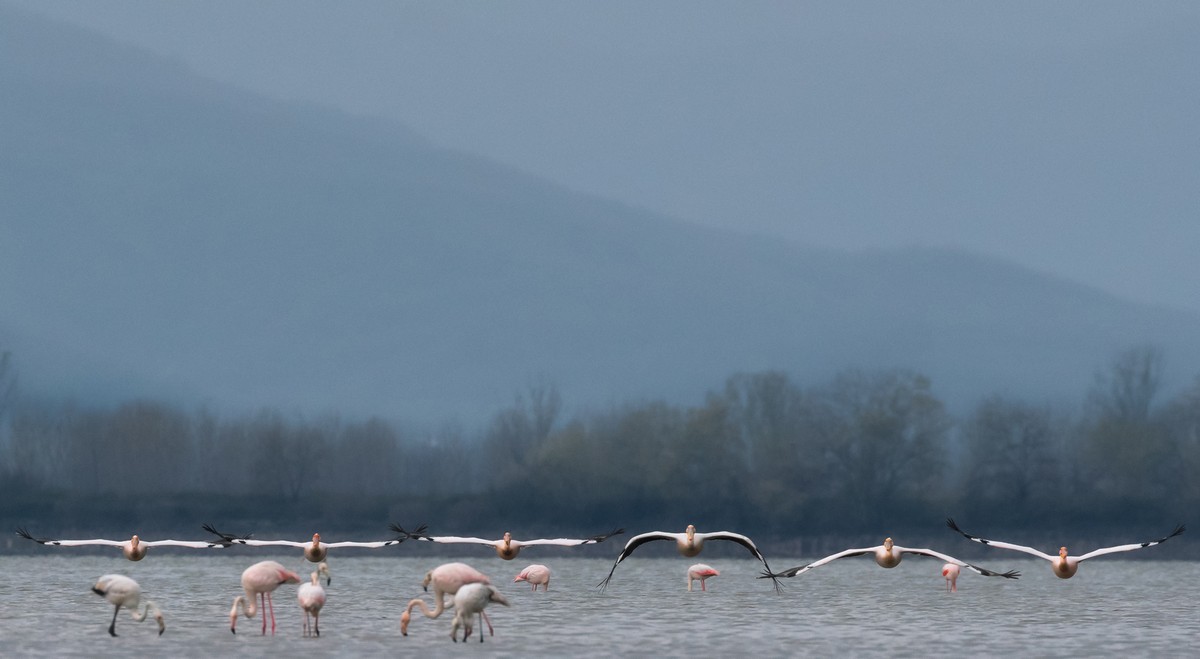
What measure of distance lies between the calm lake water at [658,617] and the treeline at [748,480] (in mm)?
34734

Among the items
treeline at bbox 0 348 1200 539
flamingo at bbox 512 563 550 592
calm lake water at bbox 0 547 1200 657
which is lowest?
calm lake water at bbox 0 547 1200 657

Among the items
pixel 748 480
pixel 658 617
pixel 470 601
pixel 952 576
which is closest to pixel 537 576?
pixel 658 617

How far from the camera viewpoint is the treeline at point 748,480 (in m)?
109

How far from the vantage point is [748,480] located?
373ft

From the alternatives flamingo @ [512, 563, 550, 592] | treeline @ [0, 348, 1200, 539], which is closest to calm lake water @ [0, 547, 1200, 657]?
flamingo @ [512, 563, 550, 592]

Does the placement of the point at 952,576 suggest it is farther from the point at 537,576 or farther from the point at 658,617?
the point at 658,617

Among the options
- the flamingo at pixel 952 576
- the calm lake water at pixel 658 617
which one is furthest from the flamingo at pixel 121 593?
the flamingo at pixel 952 576

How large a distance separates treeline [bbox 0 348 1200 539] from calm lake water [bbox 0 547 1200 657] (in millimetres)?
34734

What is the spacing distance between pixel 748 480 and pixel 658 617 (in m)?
70.4

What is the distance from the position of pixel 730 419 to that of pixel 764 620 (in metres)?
84.2

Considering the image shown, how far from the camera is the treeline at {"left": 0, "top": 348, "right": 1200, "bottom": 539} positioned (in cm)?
10919

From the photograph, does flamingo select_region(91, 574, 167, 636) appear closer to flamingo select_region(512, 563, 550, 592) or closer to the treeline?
flamingo select_region(512, 563, 550, 592)

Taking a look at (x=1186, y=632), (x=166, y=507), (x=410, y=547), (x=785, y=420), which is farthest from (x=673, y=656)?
(x=785, y=420)

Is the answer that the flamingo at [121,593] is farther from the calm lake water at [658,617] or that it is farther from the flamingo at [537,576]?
the flamingo at [537,576]
